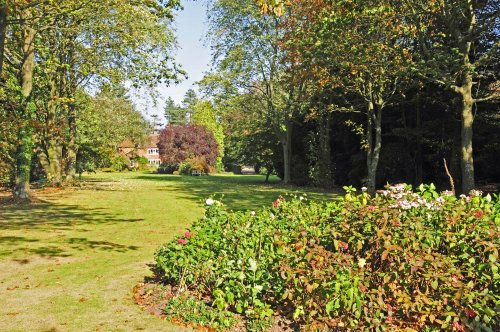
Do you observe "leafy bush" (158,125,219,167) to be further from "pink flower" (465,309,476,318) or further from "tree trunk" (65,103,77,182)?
"pink flower" (465,309,476,318)

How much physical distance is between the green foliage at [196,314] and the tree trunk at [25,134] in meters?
16.4

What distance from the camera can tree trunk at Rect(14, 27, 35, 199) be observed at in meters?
19.0

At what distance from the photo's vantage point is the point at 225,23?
33094mm

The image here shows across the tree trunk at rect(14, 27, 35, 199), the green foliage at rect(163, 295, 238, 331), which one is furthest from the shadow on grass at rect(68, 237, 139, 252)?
the tree trunk at rect(14, 27, 35, 199)

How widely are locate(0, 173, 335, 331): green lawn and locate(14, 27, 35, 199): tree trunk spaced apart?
1.80 metres

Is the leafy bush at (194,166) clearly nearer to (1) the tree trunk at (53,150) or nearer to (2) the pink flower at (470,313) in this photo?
(1) the tree trunk at (53,150)

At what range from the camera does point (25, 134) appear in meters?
19.1

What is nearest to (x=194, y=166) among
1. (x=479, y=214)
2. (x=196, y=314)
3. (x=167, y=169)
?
(x=167, y=169)

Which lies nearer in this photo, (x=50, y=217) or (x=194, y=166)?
(x=50, y=217)

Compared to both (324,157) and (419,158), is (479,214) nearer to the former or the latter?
(419,158)

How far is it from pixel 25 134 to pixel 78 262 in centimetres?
1330

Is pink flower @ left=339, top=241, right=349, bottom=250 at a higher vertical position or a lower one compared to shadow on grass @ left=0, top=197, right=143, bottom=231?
higher

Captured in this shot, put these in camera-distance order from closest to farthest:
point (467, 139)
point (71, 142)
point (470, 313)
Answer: point (470, 313), point (467, 139), point (71, 142)

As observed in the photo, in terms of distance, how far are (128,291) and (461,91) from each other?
44.2 ft
